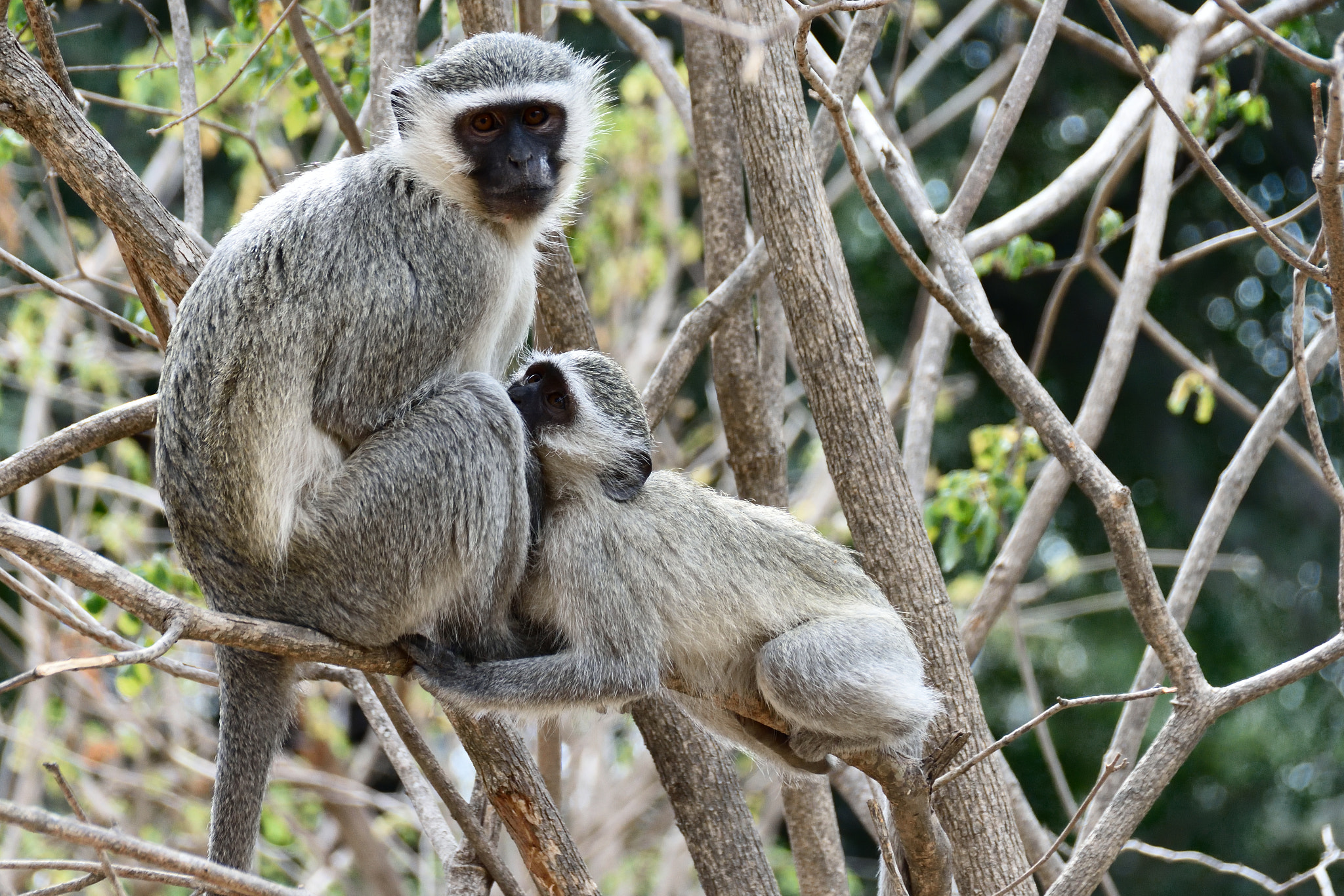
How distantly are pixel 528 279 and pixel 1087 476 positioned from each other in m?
1.68

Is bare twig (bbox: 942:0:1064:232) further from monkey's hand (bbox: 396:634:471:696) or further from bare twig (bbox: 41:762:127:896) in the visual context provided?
bare twig (bbox: 41:762:127:896)

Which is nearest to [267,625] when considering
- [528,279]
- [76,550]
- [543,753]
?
[76,550]

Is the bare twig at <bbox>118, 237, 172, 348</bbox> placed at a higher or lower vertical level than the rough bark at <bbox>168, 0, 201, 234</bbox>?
lower

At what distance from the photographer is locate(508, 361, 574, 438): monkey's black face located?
3.41m

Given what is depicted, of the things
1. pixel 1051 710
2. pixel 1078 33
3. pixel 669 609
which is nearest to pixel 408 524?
pixel 669 609

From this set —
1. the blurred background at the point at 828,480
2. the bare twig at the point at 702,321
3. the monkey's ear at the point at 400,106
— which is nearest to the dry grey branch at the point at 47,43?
the monkey's ear at the point at 400,106

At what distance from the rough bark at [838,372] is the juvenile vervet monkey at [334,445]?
711 mm

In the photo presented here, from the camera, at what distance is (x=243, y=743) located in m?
3.12

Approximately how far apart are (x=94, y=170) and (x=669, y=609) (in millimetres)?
1895

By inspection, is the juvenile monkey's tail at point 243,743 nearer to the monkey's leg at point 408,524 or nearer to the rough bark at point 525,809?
the monkey's leg at point 408,524

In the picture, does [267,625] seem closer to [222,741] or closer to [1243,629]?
[222,741]

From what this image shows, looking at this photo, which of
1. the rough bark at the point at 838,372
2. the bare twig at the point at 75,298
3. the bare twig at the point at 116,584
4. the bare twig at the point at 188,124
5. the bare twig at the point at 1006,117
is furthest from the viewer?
the bare twig at the point at 188,124

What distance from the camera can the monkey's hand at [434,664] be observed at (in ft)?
10.2

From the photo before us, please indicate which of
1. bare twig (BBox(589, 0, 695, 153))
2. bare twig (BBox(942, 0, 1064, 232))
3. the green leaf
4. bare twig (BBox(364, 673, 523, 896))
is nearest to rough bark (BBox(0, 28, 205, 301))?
bare twig (BBox(364, 673, 523, 896))
